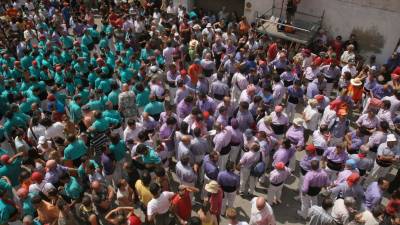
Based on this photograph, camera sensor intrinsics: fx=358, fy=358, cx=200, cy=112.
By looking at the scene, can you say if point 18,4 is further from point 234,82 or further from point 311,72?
point 311,72

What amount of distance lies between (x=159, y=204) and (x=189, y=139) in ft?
5.83

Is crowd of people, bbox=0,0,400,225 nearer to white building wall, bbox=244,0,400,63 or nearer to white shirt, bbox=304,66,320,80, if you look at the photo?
white shirt, bbox=304,66,320,80

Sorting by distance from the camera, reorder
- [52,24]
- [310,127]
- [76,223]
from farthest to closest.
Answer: [52,24]
[310,127]
[76,223]

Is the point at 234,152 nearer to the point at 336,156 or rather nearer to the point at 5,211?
the point at 336,156

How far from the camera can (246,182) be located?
8633 millimetres

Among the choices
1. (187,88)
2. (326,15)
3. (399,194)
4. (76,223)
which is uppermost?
(326,15)

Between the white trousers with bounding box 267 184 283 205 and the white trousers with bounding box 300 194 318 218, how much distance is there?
564mm

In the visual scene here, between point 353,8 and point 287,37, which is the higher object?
point 353,8

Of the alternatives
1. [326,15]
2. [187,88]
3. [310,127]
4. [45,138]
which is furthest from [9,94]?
[326,15]

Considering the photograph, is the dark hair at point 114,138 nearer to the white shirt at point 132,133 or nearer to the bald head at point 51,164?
the white shirt at point 132,133

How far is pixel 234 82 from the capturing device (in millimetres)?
10969

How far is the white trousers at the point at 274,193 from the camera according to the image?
26.7ft

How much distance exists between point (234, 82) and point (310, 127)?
2.68m

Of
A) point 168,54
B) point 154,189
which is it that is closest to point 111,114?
point 154,189
